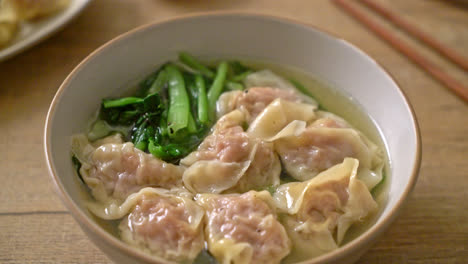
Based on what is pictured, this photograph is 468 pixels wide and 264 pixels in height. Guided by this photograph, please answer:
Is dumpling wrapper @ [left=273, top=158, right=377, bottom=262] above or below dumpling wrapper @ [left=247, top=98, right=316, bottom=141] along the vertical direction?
below

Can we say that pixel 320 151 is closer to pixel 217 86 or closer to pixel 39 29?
pixel 217 86

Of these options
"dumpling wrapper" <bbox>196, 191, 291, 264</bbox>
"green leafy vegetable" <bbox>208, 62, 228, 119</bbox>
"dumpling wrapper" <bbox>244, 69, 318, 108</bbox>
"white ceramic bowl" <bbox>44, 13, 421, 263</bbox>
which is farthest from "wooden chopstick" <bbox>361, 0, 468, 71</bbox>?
"dumpling wrapper" <bbox>196, 191, 291, 264</bbox>

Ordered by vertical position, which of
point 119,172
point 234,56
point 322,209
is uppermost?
point 234,56

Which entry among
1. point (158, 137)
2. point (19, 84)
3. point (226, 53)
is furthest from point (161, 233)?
point (19, 84)

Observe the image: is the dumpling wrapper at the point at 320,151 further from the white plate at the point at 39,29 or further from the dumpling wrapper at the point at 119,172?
the white plate at the point at 39,29

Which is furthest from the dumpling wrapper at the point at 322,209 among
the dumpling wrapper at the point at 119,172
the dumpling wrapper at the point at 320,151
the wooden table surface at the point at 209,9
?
the dumpling wrapper at the point at 119,172

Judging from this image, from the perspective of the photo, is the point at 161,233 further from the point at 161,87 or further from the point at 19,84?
the point at 19,84

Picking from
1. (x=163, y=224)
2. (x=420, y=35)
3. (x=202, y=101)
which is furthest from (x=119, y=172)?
(x=420, y=35)

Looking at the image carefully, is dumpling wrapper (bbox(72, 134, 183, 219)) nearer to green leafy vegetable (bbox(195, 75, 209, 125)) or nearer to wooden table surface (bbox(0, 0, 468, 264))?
wooden table surface (bbox(0, 0, 468, 264))
